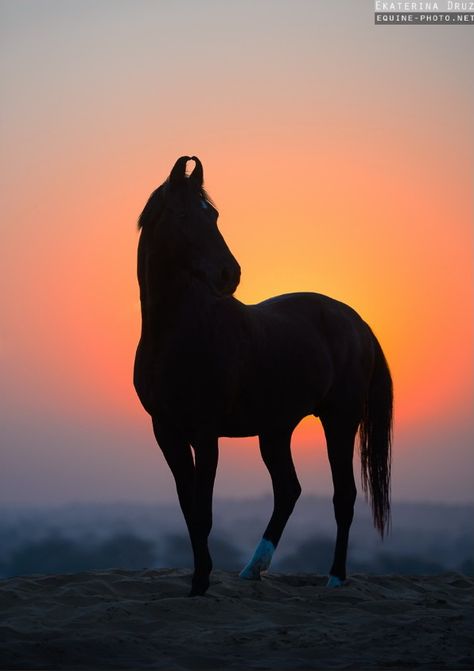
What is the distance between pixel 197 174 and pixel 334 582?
340cm

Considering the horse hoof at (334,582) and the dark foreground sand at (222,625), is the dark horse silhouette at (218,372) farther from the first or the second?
the dark foreground sand at (222,625)

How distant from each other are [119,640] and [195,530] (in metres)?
1.35

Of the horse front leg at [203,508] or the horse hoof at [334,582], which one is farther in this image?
the horse hoof at [334,582]

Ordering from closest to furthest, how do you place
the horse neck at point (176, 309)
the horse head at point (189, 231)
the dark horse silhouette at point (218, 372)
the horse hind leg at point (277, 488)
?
the horse head at point (189, 231) < the dark horse silhouette at point (218, 372) < the horse neck at point (176, 309) < the horse hind leg at point (277, 488)

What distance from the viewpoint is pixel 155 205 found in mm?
6855

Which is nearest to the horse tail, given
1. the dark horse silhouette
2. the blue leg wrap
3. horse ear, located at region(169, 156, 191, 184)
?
the dark horse silhouette

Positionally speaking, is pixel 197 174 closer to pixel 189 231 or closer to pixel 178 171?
pixel 178 171

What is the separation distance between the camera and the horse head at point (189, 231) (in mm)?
6543

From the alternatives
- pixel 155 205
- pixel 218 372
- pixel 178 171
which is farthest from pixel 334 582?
pixel 178 171

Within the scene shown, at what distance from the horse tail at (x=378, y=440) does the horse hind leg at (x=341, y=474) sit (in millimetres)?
300

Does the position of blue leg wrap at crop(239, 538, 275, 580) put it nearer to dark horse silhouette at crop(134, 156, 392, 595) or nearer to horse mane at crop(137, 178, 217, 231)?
dark horse silhouette at crop(134, 156, 392, 595)

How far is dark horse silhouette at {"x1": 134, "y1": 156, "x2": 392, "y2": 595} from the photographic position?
6777 mm

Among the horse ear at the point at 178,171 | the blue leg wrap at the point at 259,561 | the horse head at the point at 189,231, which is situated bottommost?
the blue leg wrap at the point at 259,561

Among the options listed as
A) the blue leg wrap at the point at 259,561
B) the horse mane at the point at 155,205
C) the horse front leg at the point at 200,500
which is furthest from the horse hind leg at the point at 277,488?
the horse mane at the point at 155,205
